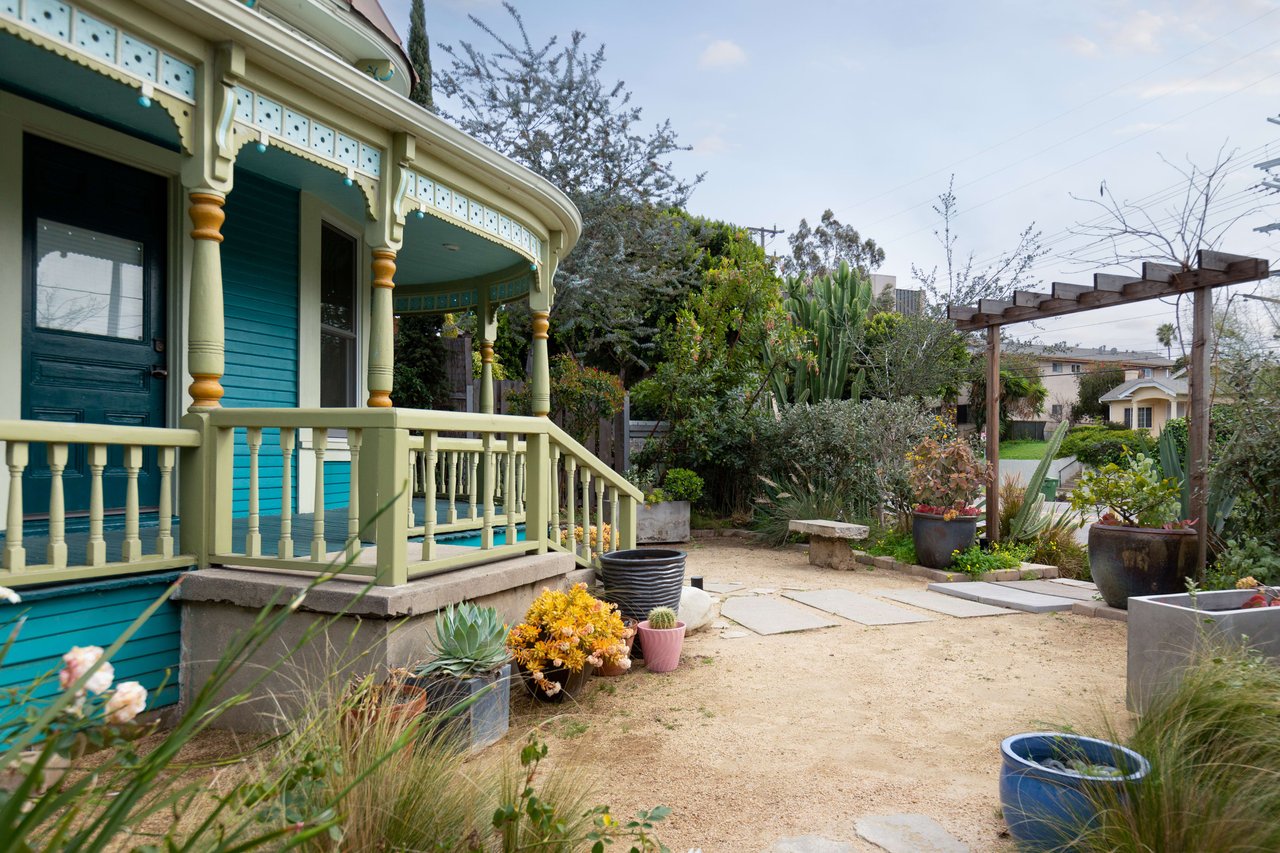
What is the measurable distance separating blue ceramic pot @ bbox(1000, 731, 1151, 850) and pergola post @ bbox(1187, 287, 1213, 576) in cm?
386

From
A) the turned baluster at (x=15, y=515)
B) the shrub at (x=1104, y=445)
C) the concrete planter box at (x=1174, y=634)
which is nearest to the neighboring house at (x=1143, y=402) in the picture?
the shrub at (x=1104, y=445)

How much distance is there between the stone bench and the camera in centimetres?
790

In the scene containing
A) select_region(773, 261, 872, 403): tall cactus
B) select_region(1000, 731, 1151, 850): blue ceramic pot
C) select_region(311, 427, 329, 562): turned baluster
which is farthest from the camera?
select_region(773, 261, 872, 403): tall cactus

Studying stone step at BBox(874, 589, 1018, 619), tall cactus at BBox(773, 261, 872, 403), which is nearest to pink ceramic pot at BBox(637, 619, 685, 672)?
stone step at BBox(874, 589, 1018, 619)

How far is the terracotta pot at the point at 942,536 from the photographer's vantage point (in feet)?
24.6

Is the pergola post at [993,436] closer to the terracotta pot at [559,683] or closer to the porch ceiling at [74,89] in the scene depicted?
the terracotta pot at [559,683]

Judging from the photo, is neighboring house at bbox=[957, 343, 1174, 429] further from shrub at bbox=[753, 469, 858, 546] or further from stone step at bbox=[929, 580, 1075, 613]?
stone step at bbox=[929, 580, 1075, 613]

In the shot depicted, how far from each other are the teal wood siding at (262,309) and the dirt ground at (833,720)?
9.76ft

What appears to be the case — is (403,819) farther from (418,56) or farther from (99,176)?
(418,56)

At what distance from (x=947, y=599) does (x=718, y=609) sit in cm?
214

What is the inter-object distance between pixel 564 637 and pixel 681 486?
241 inches

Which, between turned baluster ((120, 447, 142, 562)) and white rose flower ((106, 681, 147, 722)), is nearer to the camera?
white rose flower ((106, 681, 147, 722))

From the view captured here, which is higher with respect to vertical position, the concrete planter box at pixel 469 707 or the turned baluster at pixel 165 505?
the turned baluster at pixel 165 505

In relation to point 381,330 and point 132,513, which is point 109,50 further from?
point 132,513
